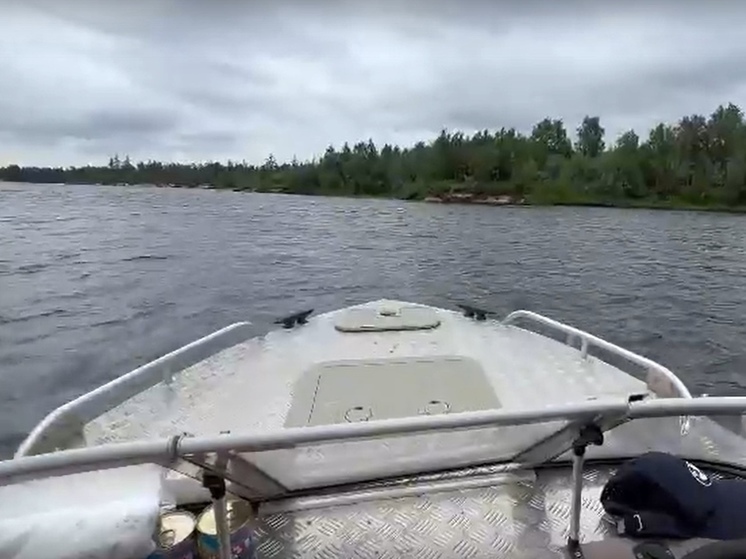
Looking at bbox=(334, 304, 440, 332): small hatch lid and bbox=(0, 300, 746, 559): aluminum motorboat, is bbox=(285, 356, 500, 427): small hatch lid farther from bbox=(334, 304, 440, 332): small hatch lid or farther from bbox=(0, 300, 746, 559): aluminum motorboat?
bbox=(334, 304, 440, 332): small hatch lid

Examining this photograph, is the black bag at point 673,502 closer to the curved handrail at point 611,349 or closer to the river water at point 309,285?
the curved handrail at point 611,349

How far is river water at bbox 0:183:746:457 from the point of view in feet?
27.2

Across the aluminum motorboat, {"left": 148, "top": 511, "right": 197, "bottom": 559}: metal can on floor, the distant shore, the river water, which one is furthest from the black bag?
the distant shore

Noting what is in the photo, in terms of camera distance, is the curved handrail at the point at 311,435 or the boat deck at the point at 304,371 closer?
the curved handrail at the point at 311,435

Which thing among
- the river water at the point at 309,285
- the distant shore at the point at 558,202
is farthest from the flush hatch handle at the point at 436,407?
the distant shore at the point at 558,202

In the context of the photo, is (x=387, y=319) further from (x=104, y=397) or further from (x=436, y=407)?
(x=104, y=397)

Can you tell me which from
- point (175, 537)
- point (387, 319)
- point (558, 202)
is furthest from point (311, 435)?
point (558, 202)

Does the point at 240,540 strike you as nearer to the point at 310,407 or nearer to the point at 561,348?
the point at 310,407

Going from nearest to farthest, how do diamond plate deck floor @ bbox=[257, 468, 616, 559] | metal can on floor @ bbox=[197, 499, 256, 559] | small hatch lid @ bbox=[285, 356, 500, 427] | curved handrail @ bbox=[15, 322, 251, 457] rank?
metal can on floor @ bbox=[197, 499, 256, 559] < diamond plate deck floor @ bbox=[257, 468, 616, 559] < curved handrail @ bbox=[15, 322, 251, 457] < small hatch lid @ bbox=[285, 356, 500, 427]

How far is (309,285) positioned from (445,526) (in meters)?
11.5

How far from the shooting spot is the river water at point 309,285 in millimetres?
8289

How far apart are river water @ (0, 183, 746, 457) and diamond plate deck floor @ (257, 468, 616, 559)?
268 cm

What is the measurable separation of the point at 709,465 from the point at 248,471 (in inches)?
68.6

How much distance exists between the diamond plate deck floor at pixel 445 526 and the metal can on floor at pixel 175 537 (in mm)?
272
